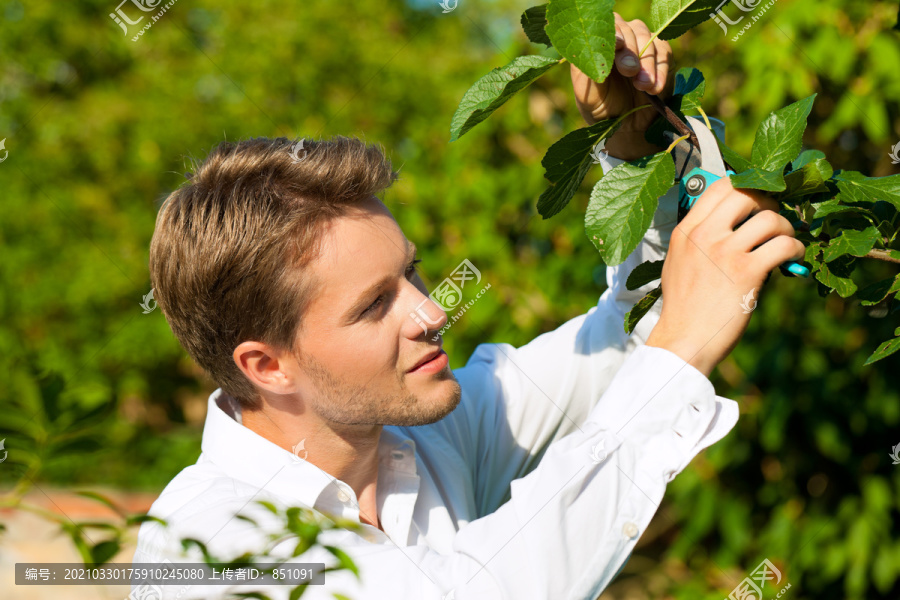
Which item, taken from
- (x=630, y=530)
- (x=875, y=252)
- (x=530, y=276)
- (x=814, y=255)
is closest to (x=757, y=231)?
(x=814, y=255)

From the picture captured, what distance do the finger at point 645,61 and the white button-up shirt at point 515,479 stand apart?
26cm

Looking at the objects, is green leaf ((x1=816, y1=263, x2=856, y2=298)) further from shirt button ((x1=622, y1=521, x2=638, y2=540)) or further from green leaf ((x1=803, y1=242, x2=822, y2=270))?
shirt button ((x1=622, y1=521, x2=638, y2=540))

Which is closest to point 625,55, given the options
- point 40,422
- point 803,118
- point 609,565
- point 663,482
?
point 803,118

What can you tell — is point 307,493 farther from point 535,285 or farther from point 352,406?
point 535,285

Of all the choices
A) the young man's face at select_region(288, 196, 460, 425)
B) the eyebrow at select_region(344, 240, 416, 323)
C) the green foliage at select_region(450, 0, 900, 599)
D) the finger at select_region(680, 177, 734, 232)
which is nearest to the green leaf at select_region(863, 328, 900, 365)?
the green foliage at select_region(450, 0, 900, 599)

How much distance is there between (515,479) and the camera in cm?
137

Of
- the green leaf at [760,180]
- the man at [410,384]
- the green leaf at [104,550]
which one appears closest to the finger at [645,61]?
the man at [410,384]

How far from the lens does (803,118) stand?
1.14m

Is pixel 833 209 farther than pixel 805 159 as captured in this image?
No

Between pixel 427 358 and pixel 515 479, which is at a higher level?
pixel 427 358

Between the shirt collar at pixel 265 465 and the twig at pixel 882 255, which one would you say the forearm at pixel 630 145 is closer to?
the twig at pixel 882 255

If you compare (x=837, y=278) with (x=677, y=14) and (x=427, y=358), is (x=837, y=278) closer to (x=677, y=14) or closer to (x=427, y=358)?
(x=677, y=14)

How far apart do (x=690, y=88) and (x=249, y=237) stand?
0.83 metres

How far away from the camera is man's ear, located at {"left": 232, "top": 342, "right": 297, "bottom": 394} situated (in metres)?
1.45
